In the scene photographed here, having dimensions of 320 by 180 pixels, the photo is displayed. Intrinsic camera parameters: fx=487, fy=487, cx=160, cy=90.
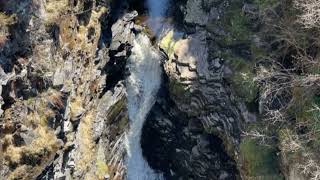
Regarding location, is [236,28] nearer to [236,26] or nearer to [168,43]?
[236,26]

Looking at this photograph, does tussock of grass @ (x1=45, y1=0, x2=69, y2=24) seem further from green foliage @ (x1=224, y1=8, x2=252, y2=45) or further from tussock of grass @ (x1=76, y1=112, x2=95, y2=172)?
green foliage @ (x1=224, y1=8, x2=252, y2=45)

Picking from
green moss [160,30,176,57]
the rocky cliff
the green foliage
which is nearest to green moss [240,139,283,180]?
the rocky cliff

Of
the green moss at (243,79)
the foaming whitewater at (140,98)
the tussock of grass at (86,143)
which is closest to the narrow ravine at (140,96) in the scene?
the foaming whitewater at (140,98)

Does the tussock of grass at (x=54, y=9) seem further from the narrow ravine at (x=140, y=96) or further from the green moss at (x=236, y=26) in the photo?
the green moss at (x=236, y=26)

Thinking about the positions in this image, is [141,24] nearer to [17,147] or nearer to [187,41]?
[187,41]

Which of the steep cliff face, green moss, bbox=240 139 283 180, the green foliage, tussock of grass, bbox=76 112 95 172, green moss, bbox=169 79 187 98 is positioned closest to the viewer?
the steep cliff face

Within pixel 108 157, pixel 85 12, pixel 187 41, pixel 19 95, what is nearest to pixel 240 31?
pixel 187 41
